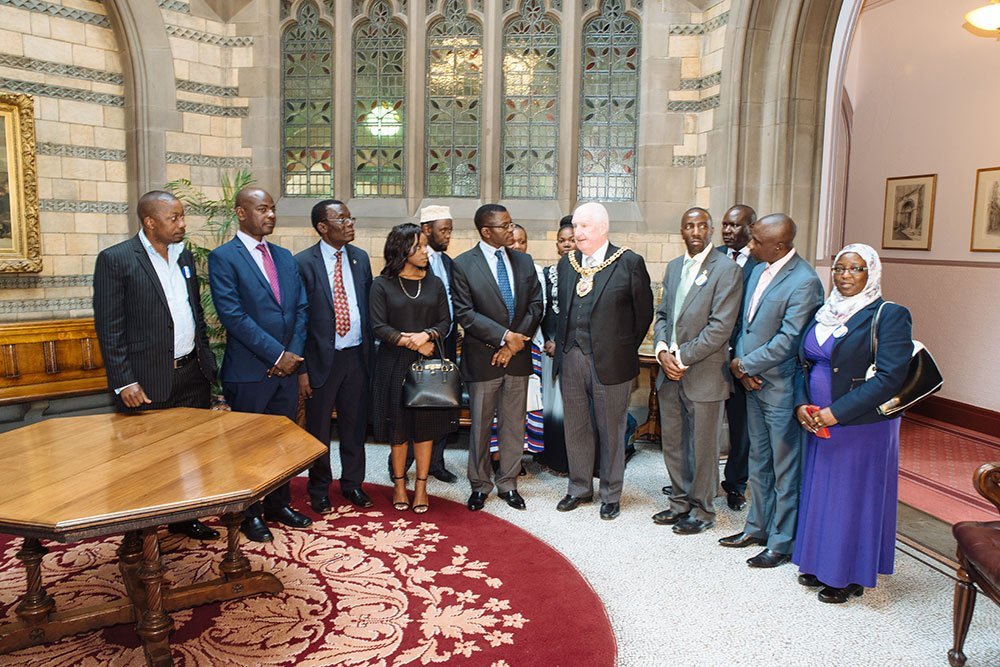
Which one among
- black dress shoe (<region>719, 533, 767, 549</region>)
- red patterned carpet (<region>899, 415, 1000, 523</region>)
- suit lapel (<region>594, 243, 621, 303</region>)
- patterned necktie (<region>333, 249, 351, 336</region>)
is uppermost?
suit lapel (<region>594, 243, 621, 303</region>)

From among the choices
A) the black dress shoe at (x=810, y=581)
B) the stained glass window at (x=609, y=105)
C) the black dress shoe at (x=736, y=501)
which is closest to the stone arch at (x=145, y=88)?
the stained glass window at (x=609, y=105)

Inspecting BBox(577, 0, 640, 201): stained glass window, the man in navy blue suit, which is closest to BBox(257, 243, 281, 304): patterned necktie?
the man in navy blue suit

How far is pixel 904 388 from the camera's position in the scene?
9.71 feet

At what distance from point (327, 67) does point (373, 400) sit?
4157 mm

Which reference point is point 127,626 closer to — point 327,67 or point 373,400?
point 373,400

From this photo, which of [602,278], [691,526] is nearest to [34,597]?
[602,278]

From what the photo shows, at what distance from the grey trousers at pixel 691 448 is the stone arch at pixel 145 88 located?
4808 mm

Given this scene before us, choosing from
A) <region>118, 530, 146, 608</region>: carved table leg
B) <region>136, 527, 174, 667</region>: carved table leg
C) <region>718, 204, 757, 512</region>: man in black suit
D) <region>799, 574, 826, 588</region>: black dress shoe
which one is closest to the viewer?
<region>136, 527, 174, 667</region>: carved table leg

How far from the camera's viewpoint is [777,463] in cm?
361

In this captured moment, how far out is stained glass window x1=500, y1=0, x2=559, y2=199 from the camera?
A: 6793mm

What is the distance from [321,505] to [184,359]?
3.85ft

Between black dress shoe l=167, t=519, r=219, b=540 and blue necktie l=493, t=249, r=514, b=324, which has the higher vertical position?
blue necktie l=493, t=249, r=514, b=324

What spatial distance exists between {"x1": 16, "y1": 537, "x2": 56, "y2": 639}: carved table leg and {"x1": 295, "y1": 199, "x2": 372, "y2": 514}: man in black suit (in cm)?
149

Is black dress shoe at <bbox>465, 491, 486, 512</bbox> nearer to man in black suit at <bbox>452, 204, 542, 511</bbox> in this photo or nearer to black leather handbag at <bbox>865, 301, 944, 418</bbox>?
man in black suit at <bbox>452, 204, 542, 511</bbox>
